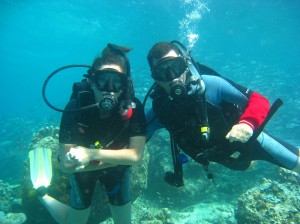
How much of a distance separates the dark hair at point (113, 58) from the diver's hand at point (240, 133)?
1.90m

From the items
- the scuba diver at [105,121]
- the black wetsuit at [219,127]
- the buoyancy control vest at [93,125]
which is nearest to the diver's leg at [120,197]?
the scuba diver at [105,121]

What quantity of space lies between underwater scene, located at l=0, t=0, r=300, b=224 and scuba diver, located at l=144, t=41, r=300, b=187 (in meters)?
0.52

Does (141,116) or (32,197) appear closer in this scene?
(141,116)

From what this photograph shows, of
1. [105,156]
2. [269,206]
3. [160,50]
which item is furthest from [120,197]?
[269,206]

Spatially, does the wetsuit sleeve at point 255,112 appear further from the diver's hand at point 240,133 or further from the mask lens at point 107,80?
the mask lens at point 107,80

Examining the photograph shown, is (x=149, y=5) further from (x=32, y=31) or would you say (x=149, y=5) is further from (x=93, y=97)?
(x=93, y=97)

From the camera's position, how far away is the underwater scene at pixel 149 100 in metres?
6.91

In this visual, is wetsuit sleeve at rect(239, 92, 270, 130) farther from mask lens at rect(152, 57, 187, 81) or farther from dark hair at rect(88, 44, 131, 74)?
dark hair at rect(88, 44, 131, 74)

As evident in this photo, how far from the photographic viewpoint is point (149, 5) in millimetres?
34344

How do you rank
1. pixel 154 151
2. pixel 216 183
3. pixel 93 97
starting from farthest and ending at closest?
pixel 154 151 < pixel 216 183 < pixel 93 97

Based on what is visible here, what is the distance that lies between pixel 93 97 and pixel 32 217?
5.32 m

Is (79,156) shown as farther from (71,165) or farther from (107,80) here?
(107,80)

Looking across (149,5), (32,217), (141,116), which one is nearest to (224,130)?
(141,116)

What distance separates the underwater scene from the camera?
6.91 meters
